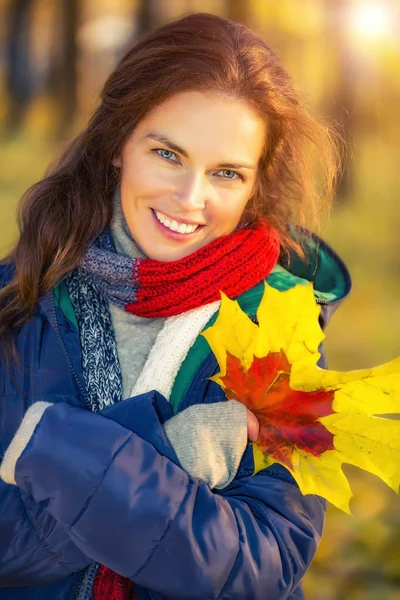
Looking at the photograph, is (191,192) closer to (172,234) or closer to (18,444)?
(172,234)

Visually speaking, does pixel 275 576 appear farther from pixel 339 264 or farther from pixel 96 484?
A: pixel 339 264

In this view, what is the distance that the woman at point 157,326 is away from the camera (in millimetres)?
1386

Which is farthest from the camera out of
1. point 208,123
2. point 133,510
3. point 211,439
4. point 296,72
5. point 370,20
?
point 370,20

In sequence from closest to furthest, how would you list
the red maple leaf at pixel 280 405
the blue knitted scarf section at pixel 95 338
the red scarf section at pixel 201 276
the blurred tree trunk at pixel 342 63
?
the red maple leaf at pixel 280 405 < the blue knitted scarf section at pixel 95 338 < the red scarf section at pixel 201 276 < the blurred tree trunk at pixel 342 63

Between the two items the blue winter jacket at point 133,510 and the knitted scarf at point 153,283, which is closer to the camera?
the blue winter jacket at point 133,510

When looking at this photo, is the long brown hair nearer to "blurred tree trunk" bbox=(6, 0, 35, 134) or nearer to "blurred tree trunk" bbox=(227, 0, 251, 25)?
"blurred tree trunk" bbox=(227, 0, 251, 25)

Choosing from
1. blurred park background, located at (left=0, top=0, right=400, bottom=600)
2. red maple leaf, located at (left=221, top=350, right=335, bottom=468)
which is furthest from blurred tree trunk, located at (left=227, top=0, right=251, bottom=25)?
red maple leaf, located at (left=221, top=350, right=335, bottom=468)

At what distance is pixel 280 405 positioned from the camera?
4.98 ft

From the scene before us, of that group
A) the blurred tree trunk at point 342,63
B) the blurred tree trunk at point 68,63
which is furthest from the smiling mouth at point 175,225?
the blurred tree trunk at point 68,63

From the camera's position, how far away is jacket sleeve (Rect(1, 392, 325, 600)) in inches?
53.6

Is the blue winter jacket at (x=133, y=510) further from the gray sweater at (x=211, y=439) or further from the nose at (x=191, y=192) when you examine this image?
the nose at (x=191, y=192)

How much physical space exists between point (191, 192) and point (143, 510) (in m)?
0.67

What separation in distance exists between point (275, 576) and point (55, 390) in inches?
22.6

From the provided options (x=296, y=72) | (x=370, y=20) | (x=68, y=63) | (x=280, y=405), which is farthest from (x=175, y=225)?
(x=68, y=63)
